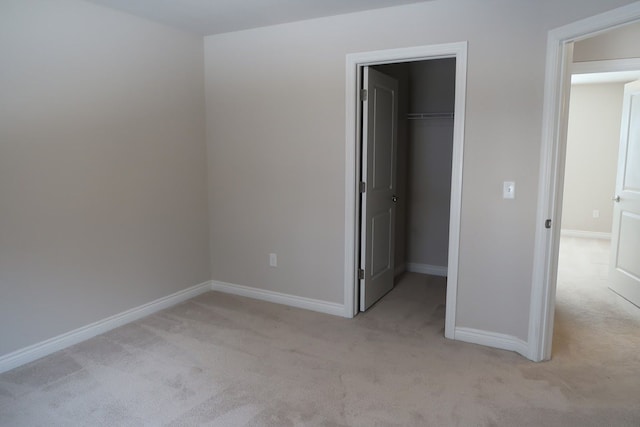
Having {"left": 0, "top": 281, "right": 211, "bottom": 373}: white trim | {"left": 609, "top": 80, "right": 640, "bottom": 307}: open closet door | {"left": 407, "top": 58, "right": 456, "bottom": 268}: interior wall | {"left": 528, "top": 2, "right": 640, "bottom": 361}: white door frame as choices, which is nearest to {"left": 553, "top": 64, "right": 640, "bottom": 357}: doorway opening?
{"left": 609, "top": 80, "right": 640, "bottom": 307}: open closet door

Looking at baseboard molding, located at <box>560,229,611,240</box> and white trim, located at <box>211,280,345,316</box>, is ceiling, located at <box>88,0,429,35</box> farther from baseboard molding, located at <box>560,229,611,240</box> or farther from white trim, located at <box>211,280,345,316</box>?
baseboard molding, located at <box>560,229,611,240</box>

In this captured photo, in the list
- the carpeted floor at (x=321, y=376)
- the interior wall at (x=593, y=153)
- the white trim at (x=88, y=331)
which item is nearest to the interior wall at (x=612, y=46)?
the carpeted floor at (x=321, y=376)

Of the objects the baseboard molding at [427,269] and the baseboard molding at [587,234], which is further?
the baseboard molding at [587,234]

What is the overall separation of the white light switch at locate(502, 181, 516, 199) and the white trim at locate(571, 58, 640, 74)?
1.36 m

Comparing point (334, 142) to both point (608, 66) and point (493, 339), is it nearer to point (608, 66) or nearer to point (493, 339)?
point (493, 339)

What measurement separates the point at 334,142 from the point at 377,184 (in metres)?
0.59

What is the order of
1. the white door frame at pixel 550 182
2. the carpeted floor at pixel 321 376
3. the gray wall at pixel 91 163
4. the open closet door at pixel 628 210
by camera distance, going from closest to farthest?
1. the carpeted floor at pixel 321 376
2. the white door frame at pixel 550 182
3. the gray wall at pixel 91 163
4. the open closet door at pixel 628 210

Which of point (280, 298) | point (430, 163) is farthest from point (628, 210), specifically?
point (280, 298)

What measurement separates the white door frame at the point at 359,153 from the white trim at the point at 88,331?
1.57 metres

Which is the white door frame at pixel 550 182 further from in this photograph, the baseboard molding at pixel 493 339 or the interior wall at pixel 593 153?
the interior wall at pixel 593 153

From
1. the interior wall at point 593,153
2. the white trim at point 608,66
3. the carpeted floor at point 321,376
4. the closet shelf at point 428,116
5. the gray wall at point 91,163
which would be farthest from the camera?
the interior wall at point 593,153

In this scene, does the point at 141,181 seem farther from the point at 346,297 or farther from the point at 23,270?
the point at 346,297

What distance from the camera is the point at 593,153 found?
6.76 m

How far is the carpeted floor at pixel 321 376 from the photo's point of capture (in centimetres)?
224
